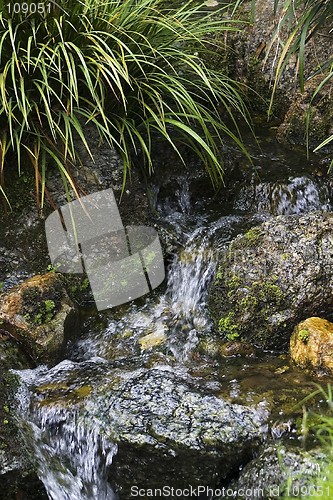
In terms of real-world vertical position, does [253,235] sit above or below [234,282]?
above

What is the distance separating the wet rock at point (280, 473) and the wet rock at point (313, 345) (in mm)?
538

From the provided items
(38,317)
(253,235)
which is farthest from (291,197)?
(38,317)

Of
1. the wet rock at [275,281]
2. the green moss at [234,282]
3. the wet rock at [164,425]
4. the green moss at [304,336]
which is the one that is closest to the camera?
the wet rock at [164,425]

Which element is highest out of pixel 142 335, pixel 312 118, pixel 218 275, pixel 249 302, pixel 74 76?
pixel 74 76

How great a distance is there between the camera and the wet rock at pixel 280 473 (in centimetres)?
183

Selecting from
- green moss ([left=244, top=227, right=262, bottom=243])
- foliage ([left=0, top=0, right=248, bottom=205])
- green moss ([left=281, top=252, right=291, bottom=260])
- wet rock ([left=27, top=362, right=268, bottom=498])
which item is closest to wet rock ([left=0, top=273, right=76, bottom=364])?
wet rock ([left=27, top=362, right=268, bottom=498])

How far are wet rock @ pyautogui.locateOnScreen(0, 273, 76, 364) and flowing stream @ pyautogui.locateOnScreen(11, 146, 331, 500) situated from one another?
109 millimetres

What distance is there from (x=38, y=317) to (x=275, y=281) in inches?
49.8

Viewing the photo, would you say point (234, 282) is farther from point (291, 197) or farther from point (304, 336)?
point (291, 197)

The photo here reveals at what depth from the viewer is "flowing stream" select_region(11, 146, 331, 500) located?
2352 millimetres

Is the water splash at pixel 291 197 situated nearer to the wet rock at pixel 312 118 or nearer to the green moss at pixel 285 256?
the wet rock at pixel 312 118

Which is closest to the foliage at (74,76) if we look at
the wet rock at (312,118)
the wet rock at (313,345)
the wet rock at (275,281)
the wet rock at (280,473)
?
the wet rock at (275,281)

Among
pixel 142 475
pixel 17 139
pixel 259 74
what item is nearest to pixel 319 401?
pixel 142 475

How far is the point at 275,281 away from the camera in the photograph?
2.79m
